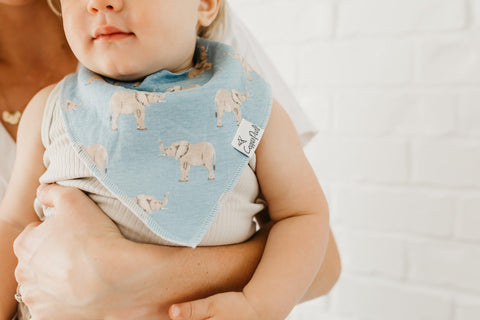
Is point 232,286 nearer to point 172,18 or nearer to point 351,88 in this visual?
point 172,18

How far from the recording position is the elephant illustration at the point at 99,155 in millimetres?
765

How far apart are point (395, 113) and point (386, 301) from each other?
495mm

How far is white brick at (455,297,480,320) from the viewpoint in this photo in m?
1.28

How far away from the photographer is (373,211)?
1.39 m

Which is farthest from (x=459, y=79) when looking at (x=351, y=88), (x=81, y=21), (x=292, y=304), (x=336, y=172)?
(x=81, y=21)

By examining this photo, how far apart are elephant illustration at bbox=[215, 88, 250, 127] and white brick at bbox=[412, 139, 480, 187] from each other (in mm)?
650

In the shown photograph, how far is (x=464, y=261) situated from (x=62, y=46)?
3.45 feet

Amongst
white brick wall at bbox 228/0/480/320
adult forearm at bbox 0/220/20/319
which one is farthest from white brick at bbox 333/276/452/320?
adult forearm at bbox 0/220/20/319

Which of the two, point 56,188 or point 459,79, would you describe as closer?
point 56,188

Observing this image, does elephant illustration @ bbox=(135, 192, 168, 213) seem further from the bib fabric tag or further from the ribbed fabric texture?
the bib fabric tag

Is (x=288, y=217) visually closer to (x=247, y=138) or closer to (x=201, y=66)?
(x=247, y=138)

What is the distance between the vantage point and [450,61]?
1.25m

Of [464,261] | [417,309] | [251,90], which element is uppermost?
[251,90]

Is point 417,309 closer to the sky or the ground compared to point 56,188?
closer to the ground
